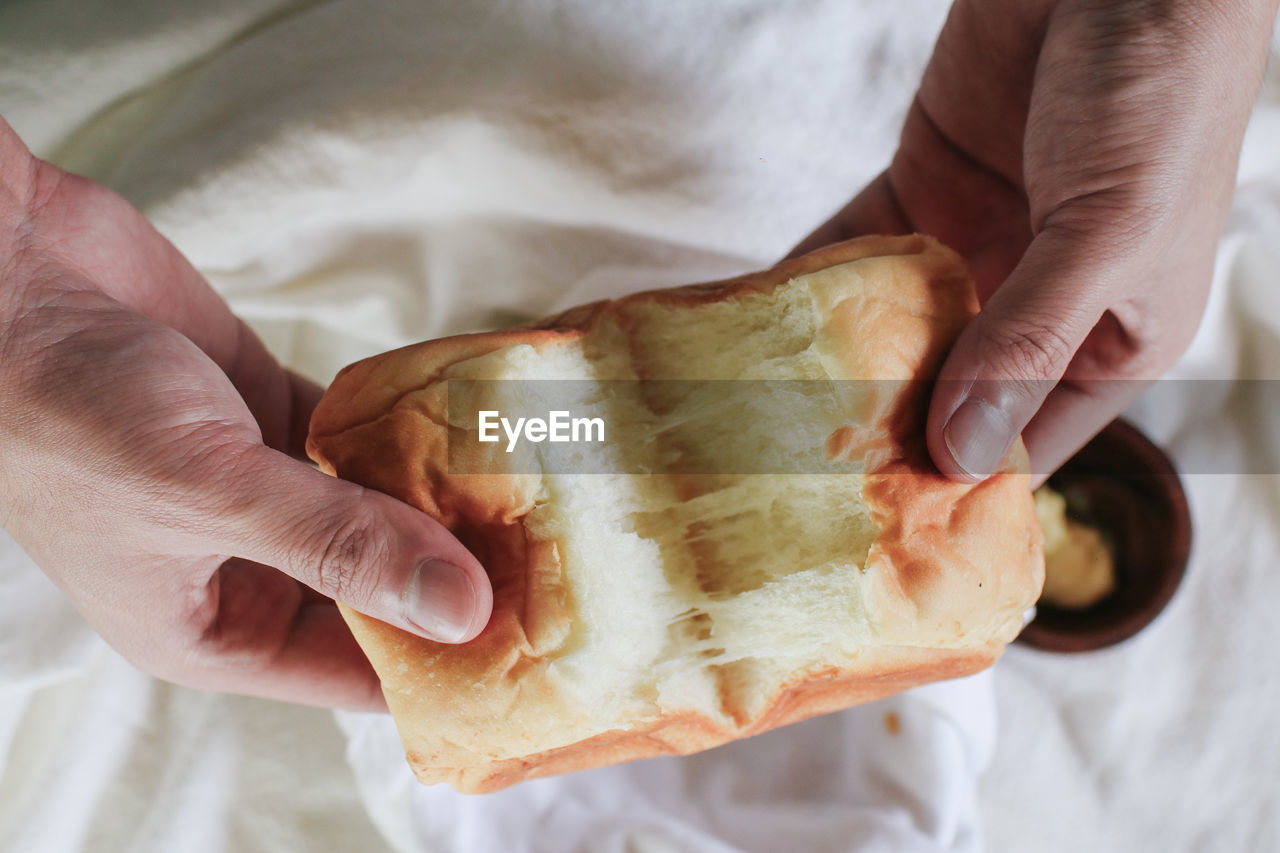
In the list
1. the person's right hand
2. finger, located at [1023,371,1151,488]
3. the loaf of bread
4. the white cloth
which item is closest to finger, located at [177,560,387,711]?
the person's right hand

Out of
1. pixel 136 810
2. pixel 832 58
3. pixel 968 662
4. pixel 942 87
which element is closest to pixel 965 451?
pixel 968 662

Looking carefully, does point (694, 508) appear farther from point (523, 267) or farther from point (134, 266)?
point (134, 266)

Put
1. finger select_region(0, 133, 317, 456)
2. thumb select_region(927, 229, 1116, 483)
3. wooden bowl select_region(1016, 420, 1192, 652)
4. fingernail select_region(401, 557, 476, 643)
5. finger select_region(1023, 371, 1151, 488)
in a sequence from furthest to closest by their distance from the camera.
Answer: wooden bowl select_region(1016, 420, 1192, 652), finger select_region(1023, 371, 1151, 488), finger select_region(0, 133, 317, 456), thumb select_region(927, 229, 1116, 483), fingernail select_region(401, 557, 476, 643)

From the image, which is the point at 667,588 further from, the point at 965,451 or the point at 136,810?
the point at 136,810

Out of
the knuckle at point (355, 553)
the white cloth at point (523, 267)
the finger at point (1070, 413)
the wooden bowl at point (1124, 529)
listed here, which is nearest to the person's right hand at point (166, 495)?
the knuckle at point (355, 553)

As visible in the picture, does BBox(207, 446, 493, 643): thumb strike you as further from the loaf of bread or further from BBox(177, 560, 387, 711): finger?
BBox(177, 560, 387, 711): finger
